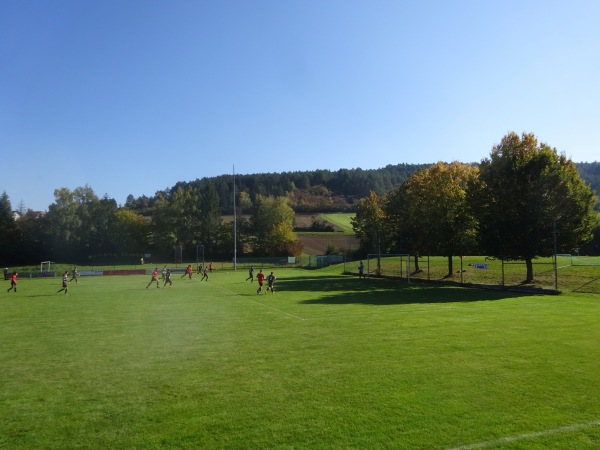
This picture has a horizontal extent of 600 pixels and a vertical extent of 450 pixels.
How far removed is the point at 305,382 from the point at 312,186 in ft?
585

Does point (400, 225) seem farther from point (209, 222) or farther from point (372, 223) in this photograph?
point (209, 222)

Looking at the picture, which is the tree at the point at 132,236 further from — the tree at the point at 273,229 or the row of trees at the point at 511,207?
the row of trees at the point at 511,207

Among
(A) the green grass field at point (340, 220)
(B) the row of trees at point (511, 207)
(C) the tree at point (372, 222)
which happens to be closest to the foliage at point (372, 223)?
(C) the tree at point (372, 222)

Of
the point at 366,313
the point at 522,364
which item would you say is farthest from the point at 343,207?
the point at 522,364

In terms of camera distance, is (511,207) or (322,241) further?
(322,241)

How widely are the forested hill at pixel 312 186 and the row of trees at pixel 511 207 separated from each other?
10526 cm

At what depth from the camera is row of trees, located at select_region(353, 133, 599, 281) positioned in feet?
106

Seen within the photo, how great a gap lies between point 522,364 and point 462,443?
17.2ft

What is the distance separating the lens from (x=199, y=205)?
110438mm

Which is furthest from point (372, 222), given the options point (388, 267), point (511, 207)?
point (511, 207)

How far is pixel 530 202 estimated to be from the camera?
33.2 m

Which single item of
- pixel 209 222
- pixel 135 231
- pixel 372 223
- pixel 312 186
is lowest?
pixel 372 223

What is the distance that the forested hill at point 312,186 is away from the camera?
15319 centimetres

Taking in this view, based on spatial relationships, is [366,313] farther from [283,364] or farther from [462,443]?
[462,443]
